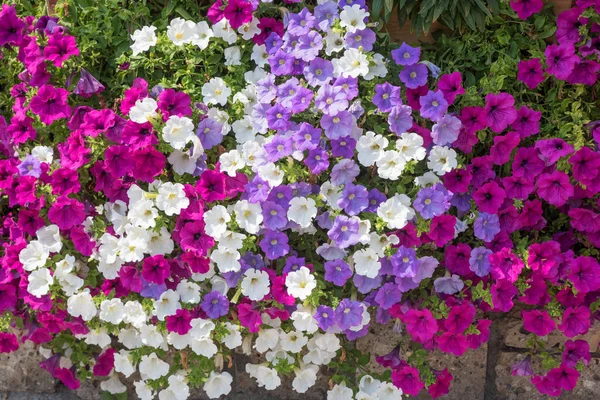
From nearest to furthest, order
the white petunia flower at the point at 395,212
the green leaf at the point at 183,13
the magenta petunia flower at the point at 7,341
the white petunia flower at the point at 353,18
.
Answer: the white petunia flower at the point at 395,212, the white petunia flower at the point at 353,18, the green leaf at the point at 183,13, the magenta petunia flower at the point at 7,341

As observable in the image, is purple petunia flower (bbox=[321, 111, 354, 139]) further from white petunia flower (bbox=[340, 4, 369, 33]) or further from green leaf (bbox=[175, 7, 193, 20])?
green leaf (bbox=[175, 7, 193, 20])

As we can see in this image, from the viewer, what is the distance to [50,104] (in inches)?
115

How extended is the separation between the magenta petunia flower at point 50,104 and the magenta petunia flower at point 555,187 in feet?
5.71

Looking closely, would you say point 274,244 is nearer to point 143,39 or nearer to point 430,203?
point 430,203

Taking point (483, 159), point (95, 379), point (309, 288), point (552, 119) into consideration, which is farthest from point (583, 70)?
point (95, 379)

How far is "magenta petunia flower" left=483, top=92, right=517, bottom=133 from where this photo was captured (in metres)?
2.79

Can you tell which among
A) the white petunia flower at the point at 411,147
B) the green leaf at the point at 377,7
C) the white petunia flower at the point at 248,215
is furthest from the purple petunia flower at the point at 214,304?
the green leaf at the point at 377,7

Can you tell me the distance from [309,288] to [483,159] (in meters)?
0.78

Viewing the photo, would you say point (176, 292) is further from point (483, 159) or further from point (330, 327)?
point (483, 159)

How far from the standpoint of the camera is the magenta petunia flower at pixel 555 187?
2.77m

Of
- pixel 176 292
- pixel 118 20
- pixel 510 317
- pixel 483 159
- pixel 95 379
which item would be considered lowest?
pixel 95 379

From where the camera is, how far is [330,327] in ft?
9.45

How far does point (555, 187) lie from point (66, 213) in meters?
1.76

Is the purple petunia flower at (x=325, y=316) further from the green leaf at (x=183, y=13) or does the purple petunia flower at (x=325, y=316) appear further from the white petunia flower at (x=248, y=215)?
the green leaf at (x=183, y=13)
